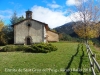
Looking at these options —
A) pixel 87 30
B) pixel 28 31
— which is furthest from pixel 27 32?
pixel 87 30

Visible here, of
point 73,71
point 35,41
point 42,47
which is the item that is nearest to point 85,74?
point 73,71

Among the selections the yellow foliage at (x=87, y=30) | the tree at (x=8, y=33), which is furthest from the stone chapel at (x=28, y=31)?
the yellow foliage at (x=87, y=30)

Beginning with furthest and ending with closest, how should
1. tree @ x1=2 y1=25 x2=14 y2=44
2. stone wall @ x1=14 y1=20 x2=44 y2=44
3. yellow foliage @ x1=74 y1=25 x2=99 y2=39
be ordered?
tree @ x1=2 y1=25 x2=14 y2=44
stone wall @ x1=14 y1=20 x2=44 y2=44
yellow foliage @ x1=74 y1=25 x2=99 y2=39

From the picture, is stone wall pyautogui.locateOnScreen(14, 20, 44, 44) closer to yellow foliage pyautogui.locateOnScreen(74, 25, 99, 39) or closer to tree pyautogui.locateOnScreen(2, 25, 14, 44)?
tree pyautogui.locateOnScreen(2, 25, 14, 44)

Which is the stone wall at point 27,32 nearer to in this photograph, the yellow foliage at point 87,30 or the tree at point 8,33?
the tree at point 8,33

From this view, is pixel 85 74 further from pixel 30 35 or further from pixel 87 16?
pixel 30 35

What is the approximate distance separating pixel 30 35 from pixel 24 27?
2301 mm

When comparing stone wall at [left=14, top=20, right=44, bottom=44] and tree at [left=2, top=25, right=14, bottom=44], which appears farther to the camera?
tree at [left=2, top=25, right=14, bottom=44]

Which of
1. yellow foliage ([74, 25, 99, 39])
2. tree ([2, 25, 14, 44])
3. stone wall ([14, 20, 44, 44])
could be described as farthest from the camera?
tree ([2, 25, 14, 44])

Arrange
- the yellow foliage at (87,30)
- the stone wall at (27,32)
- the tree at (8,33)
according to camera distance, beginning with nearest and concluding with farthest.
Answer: the yellow foliage at (87,30) < the stone wall at (27,32) < the tree at (8,33)

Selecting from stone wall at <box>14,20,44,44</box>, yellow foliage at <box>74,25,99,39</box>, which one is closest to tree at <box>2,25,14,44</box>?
stone wall at <box>14,20,44,44</box>

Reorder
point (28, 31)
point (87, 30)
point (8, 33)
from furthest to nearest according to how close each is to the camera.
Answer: point (8, 33) < point (28, 31) < point (87, 30)

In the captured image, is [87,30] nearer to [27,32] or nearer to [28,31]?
[28,31]

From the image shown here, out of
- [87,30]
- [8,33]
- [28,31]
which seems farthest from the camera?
[8,33]
